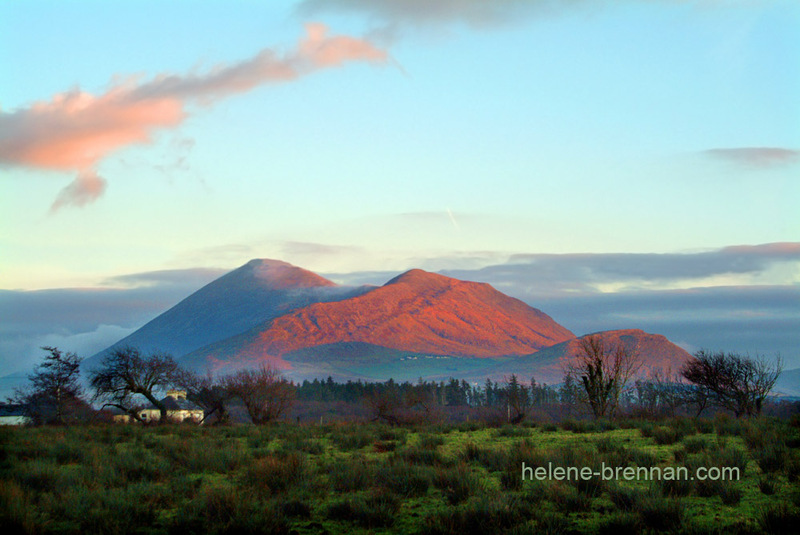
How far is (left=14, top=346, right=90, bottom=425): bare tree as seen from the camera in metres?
51.7

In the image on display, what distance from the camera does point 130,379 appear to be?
4097 centimetres

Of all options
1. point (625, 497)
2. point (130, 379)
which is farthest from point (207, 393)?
point (625, 497)

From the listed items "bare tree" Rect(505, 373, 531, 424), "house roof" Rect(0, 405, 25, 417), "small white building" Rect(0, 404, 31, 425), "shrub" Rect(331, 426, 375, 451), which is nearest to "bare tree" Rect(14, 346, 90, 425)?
"house roof" Rect(0, 405, 25, 417)

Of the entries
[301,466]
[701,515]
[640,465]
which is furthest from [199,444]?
[701,515]

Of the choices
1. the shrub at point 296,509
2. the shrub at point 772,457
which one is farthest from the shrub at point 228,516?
the shrub at point 772,457

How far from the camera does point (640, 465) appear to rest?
12562 millimetres

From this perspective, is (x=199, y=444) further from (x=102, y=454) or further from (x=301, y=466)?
(x=301, y=466)

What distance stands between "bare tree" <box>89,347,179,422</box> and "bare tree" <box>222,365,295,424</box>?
13.7 ft

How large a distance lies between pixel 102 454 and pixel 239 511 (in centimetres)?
771

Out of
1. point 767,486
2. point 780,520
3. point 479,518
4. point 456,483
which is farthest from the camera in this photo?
point 456,483

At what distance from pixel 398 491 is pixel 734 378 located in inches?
1534

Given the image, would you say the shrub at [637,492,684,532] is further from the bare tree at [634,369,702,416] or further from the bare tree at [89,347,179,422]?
the bare tree at [89,347,179,422]

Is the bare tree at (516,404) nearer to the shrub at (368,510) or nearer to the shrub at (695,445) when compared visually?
the shrub at (695,445)

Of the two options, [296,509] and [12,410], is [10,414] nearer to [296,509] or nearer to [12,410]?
[12,410]
